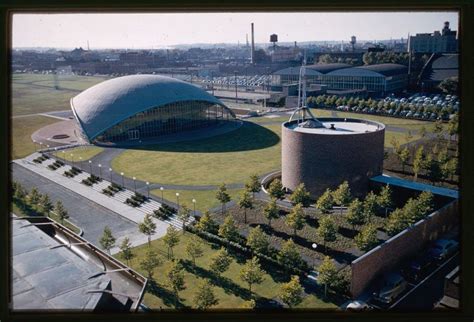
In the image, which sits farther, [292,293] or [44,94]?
[44,94]

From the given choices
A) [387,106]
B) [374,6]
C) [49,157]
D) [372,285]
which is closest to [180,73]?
[387,106]

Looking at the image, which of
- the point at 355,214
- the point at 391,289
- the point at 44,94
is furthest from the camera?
the point at 44,94

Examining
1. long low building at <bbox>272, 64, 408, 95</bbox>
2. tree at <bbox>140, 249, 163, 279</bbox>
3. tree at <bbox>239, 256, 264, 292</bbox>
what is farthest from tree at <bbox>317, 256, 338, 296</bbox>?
long low building at <bbox>272, 64, 408, 95</bbox>

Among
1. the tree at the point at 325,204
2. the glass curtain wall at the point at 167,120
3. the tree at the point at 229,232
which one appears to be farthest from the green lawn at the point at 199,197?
the glass curtain wall at the point at 167,120

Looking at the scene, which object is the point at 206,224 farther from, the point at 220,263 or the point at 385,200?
the point at 385,200

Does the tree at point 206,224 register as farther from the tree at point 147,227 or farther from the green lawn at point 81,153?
the green lawn at point 81,153

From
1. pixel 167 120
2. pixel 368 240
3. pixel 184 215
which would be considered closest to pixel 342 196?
pixel 368 240
